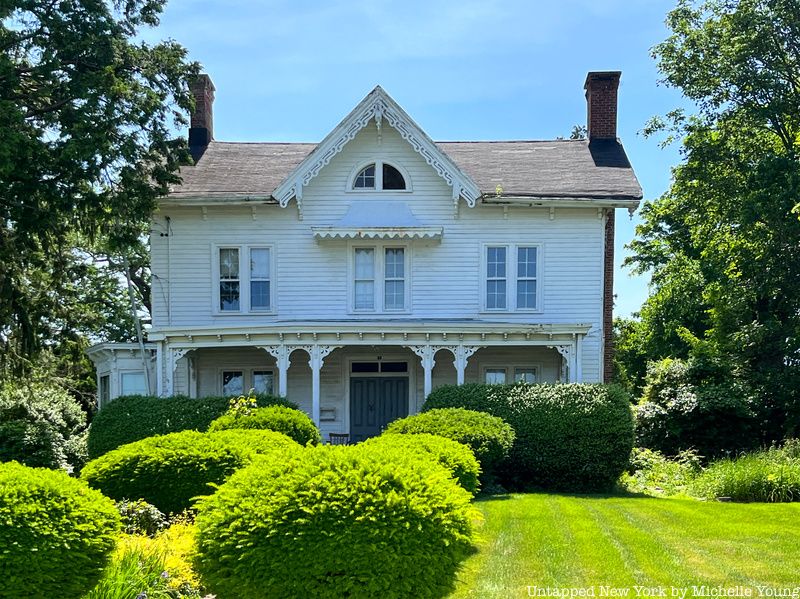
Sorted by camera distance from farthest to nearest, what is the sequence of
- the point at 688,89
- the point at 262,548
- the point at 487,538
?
the point at 688,89 → the point at 487,538 → the point at 262,548

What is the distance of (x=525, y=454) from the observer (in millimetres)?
16188

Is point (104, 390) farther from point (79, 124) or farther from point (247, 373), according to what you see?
point (79, 124)

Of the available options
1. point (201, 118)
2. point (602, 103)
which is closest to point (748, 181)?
point (602, 103)

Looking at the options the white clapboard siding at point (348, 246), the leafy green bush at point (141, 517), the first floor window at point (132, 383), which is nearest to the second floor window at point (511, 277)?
the white clapboard siding at point (348, 246)

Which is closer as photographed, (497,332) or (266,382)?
(497,332)

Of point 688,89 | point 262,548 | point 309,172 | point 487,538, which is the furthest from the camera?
point 688,89

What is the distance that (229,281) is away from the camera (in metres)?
21.1

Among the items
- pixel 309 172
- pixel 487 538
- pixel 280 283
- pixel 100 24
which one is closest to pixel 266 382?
pixel 280 283

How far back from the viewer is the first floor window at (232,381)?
21.3 m

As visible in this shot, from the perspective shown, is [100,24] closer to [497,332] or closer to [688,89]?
[497,332]

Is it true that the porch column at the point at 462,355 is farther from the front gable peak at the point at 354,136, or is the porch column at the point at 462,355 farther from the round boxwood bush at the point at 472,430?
the front gable peak at the point at 354,136

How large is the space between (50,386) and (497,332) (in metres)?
16.2

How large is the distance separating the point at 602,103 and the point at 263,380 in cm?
1302

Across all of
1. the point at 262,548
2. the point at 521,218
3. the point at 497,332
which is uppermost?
the point at 521,218
